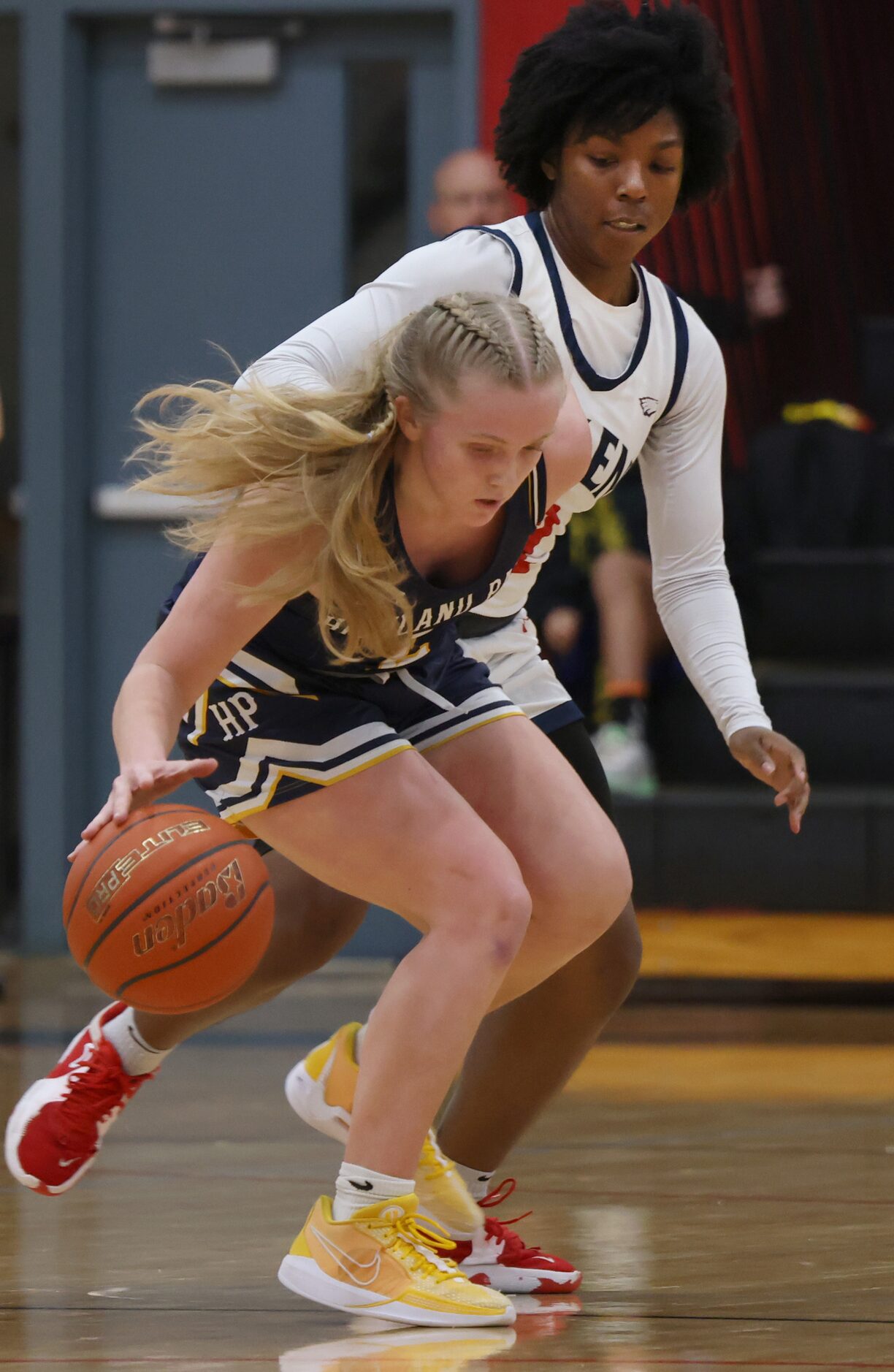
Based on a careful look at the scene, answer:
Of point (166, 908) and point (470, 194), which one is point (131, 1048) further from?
point (470, 194)

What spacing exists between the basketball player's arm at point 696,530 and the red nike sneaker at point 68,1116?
0.95m

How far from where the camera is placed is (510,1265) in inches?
108

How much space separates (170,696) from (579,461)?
63 centimetres

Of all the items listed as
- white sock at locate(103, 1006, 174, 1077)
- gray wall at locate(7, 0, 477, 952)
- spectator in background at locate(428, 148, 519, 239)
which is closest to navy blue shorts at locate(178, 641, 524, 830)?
white sock at locate(103, 1006, 174, 1077)

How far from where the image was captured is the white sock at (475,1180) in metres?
A: 2.84

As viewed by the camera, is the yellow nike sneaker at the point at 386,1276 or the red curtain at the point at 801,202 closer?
the yellow nike sneaker at the point at 386,1276

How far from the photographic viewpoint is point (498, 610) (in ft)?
10.0

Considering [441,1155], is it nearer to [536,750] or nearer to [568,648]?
[536,750]

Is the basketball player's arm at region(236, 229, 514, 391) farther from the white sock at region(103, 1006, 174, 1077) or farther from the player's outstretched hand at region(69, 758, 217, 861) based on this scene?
the white sock at region(103, 1006, 174, 1077)

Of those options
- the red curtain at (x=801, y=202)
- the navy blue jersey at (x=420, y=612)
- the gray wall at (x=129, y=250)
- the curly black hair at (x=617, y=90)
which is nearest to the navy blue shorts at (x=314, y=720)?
the navy blue jersey at (x=420, y=612)

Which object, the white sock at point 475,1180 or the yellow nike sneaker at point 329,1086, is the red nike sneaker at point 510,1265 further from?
the yellow nike sneaker at point 329,1086

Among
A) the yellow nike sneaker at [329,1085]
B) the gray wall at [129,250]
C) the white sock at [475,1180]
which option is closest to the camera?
the white sock at [475,1180]

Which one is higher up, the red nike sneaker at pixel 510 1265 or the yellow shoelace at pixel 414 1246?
the yellow shoelace at pixel 414 1246

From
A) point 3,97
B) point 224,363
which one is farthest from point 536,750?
point 3,97
